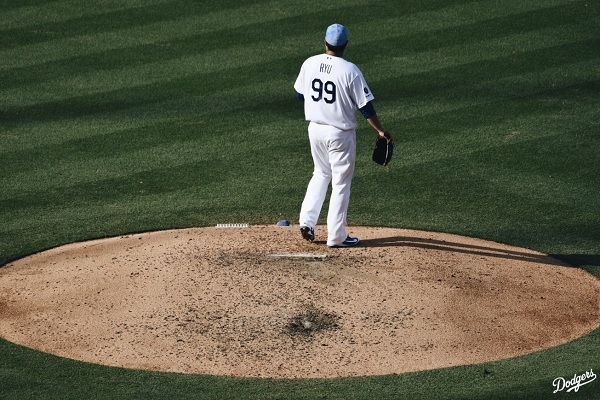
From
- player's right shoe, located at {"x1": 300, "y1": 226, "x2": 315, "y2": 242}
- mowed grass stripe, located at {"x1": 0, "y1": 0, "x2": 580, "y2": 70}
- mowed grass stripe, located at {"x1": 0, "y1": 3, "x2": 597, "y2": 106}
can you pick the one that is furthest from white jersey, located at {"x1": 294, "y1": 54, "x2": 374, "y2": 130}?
mowed grass stripe, located at {"x1": 0, "y1": 0, "x2": 580, "y2": 70}

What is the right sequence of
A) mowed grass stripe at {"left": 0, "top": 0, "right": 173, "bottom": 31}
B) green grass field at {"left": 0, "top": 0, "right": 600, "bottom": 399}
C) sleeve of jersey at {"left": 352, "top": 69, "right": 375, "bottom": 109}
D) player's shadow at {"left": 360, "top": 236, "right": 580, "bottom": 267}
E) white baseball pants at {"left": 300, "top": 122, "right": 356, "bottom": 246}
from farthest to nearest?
mowed grass stripe at {"left": 0, "top": 0, "right": 173, "bottom": 31}, player's shadow at {"left": 360, "top": 236, "right": 580, "bottom": 267}, white baseball pants at {"left": 300, "top": 122, "right": 356, "bottom": 246}, sleeve of jersey at {"left": 352, "top": 69, "right": 375, "bottom": 109}, green grass field at {"left": 0, "top": 0, "right": 600, "bottom": 399}

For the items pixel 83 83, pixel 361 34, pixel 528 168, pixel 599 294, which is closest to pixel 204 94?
pixel 83 83

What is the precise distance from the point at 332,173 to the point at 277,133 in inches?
116

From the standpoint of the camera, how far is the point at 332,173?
917cm

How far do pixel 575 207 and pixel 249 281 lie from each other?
369 cm

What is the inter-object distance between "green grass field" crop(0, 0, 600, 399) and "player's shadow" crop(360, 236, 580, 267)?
0.18 m

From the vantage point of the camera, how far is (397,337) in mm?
7590

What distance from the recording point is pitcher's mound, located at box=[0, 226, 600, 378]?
7367 mm

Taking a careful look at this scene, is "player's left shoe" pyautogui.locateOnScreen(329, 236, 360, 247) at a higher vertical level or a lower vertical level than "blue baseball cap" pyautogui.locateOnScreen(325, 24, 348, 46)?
lower

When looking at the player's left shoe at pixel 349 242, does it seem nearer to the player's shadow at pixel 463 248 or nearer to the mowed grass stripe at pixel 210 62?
the player's shadow at pixel 463 248

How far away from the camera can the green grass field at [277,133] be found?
7.16 meters

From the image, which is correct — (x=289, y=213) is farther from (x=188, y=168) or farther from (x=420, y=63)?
(x=420, y=63)

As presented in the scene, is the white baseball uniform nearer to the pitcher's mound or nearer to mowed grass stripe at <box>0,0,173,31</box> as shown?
the pitcher's mound

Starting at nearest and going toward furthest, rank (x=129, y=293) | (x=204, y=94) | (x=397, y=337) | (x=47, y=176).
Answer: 1. (x=397, y=337)
2. (x=129, y=293)
3. (x=47, y=176)
4. (x=204, y=94)
